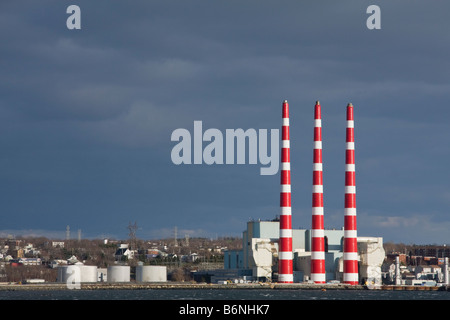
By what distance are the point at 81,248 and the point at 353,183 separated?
117m

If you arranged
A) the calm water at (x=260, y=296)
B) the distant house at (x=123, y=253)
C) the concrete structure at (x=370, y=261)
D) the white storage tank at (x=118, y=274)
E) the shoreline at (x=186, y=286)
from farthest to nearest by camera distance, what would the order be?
1. the distant house at (x=123, y=253)
2. the white storage tank at (x=118, y=274)
3. the concrete structure at (x=370, y=261)
4. the shoreline at (x=186, y=286)
5. the calm water at (x=260, y=296)

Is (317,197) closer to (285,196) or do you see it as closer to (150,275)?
(285,196)

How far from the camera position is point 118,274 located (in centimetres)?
12750

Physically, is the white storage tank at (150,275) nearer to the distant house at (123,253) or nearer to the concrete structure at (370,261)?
the concrete structure at (370,261)

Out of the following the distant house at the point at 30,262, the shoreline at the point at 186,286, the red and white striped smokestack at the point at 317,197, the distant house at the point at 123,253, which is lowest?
the shoreline at the point at 186,286

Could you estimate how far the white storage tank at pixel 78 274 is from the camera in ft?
413

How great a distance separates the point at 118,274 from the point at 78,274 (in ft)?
18.5

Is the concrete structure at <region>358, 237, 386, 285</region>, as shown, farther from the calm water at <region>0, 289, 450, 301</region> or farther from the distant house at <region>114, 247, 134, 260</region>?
the distant house at <region>114, 247, 134, 260</region>

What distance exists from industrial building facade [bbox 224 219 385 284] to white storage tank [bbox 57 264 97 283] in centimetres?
2322

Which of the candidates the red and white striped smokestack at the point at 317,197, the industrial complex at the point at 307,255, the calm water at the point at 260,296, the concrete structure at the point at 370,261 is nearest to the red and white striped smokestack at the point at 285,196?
the industrial complex at the point at 307,255

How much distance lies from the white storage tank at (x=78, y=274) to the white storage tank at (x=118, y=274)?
230cm

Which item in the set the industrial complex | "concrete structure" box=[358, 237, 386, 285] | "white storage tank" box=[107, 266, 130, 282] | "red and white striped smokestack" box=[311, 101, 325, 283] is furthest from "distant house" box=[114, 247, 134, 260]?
"red and white striped smokestack" box=[311, 101, 325, 283]

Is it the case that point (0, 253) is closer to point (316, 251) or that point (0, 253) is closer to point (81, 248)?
point (81, 248)
